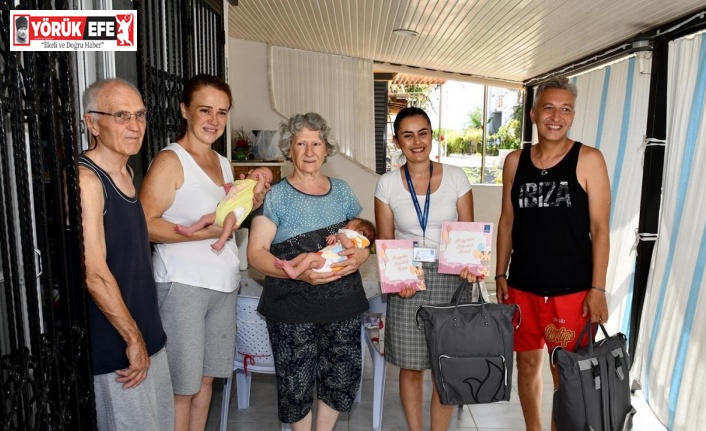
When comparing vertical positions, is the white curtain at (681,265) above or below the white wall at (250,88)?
below

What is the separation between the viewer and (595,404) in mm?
2158

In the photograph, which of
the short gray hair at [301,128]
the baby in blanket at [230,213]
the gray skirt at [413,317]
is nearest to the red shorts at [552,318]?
the gray skirt at [413,317]

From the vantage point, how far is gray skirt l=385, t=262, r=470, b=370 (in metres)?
2.41

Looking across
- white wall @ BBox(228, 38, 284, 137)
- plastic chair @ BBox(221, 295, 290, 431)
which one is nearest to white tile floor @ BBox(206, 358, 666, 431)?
plastic chair @ BBox(221, 295, 290, 431)

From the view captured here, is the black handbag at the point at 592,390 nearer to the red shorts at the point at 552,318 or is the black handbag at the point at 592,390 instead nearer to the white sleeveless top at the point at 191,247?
the red shorts at the point at 552,318

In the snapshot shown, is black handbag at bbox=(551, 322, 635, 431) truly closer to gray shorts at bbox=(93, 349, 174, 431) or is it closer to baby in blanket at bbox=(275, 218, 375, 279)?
baby in blanket at bbox=(275, 218, 375, 279)

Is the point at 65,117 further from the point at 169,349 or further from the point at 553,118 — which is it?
the point at 553,118

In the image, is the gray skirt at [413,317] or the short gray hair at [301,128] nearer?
the short gray hair at [301,128]

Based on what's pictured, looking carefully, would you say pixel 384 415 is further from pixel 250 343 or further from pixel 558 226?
pixel 558 226

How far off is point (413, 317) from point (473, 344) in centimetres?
28

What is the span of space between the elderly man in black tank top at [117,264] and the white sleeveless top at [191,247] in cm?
28

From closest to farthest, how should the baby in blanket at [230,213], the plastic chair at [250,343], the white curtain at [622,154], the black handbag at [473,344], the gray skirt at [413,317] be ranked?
the baby in blanket at [230,213], the black handbag at [473,344], the gray skirt at [413,317], the plastic chair at [250,343], the white curtain at [622,154]

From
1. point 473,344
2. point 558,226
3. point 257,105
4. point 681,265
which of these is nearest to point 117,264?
point 473,344

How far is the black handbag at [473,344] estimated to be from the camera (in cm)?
228
